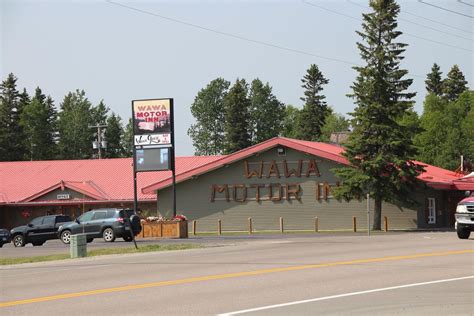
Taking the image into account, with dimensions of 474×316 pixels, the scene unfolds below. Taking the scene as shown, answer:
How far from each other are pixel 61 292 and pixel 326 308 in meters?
5.64

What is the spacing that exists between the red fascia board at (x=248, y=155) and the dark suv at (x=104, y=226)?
13085 millimetres

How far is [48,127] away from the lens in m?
98.4

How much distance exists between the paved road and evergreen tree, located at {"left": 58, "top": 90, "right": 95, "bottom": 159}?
76962mm

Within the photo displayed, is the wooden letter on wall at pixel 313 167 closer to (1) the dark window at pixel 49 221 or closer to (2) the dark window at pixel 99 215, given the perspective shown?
(2) the dark window at pixel 99 215

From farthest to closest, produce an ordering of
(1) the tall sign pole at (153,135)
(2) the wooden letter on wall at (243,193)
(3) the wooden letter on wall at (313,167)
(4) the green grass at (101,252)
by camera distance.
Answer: (2) the wooden letter on wall at (243,193), (3) the wooden letter on wall at (313,167), (1) the tall sign pole at (153,135), (4) the green grass at (101,252)

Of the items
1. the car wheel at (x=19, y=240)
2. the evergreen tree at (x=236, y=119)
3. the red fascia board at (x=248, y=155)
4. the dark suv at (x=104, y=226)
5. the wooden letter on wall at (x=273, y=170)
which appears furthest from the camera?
the evergreen tree at (x=236, y=119)

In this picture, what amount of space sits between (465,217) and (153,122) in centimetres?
1969

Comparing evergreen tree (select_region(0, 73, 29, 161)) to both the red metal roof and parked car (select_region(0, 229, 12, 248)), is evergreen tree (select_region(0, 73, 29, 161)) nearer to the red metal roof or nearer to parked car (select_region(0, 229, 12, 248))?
the red metal roof

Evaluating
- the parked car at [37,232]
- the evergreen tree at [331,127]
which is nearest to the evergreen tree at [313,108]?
the evergreen tree at [331,127]

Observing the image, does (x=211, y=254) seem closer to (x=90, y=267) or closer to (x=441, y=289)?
(x=90, y=267)

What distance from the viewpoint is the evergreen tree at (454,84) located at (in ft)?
340

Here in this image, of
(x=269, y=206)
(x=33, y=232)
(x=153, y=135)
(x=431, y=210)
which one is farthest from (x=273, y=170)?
(x=33, y=232)

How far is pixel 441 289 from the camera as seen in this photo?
14633 mm

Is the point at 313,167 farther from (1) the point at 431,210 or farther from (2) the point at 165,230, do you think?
(2) the point at 165,230
